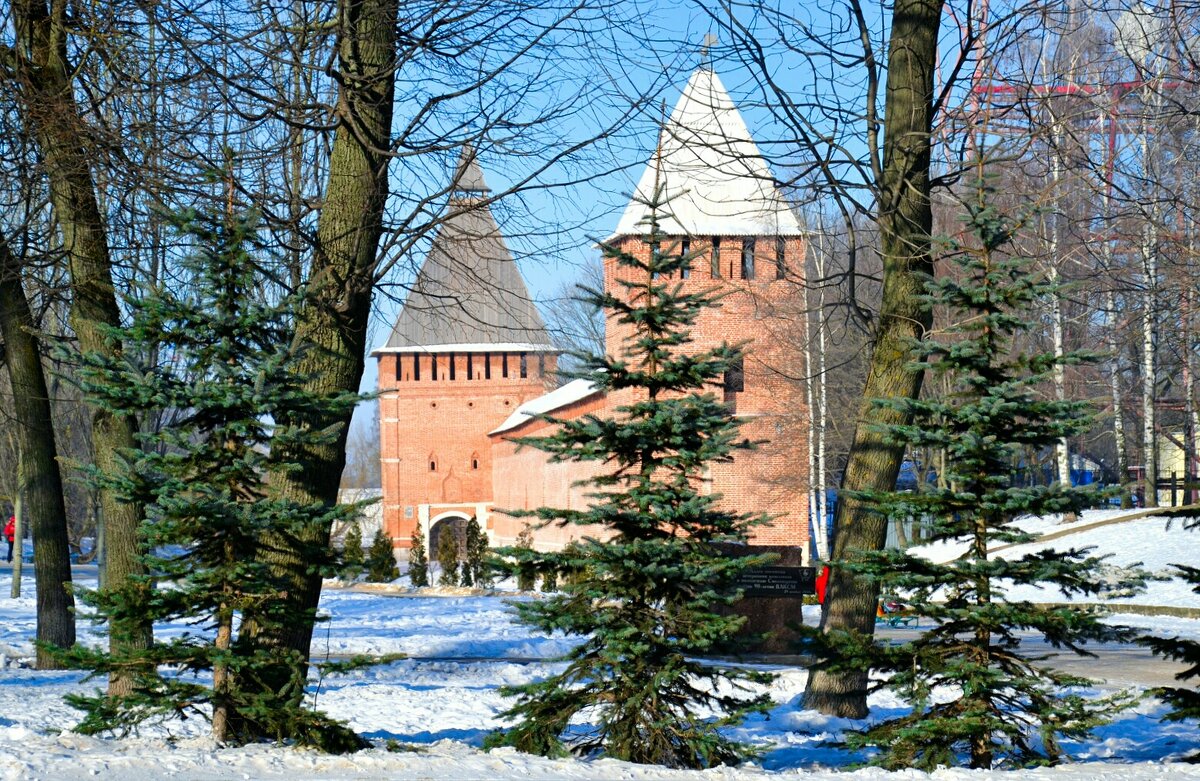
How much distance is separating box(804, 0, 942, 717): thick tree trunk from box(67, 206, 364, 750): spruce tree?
376cm

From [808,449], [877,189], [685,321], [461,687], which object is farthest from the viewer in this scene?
[808,449]

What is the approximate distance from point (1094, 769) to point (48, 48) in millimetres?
7550

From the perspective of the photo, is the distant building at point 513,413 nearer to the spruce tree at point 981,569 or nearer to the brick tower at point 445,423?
the brick tower at point 445,423

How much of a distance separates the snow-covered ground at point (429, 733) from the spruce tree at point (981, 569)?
0.86 feet

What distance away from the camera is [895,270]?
820 cm

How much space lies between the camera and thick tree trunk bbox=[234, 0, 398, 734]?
5.91 meters

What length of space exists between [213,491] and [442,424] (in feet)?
150

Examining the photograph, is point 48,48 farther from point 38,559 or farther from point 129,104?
point 38,559

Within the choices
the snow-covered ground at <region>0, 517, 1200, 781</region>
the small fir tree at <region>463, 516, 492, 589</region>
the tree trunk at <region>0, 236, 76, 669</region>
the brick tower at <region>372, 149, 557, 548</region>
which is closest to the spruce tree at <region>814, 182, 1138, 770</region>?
the snow-covered ground at <region>0, 517, 1200, 781</region>

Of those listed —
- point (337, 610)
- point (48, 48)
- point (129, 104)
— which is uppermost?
point (48, 48)

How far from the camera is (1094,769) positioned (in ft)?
18.7

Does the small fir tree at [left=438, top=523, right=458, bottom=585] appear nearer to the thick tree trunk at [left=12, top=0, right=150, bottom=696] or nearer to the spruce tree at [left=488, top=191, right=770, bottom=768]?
the thick tree trunk at [left=12, top=0, right=150, bottom=696]

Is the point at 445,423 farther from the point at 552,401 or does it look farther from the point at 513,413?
the point at 552,401

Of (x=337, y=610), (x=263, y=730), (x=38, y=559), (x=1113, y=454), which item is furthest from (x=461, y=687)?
(x=1113, y=454)
